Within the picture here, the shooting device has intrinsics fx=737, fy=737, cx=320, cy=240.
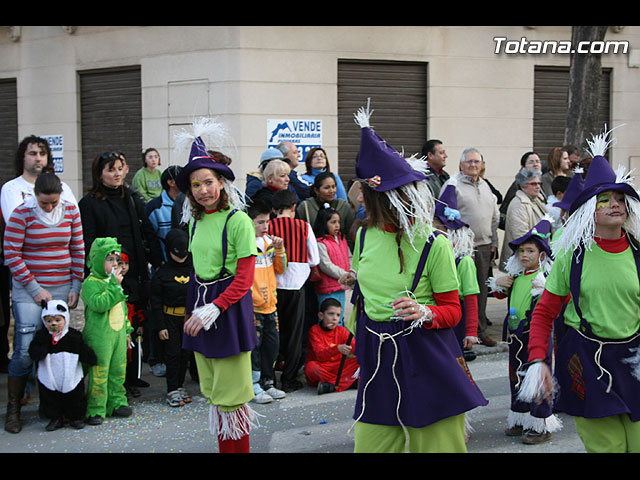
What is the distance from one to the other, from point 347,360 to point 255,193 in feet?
6.50

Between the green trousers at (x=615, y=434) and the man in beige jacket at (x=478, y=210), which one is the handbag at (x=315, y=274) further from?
the green trousers at (x=615, y=434)

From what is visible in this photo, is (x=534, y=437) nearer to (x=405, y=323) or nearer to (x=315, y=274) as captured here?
(x=405, y=323)

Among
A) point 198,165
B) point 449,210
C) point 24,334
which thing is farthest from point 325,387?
point 198,165

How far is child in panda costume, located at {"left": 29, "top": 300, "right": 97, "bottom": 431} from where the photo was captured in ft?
19.1

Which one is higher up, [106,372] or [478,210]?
[478,210]

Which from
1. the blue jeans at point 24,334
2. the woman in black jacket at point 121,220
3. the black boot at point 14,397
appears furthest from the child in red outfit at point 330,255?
the black boot at point 14,397

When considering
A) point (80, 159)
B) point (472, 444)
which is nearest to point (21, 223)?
point (472, 444)

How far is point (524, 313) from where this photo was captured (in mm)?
5625

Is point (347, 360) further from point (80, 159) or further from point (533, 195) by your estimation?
point (80, 159)

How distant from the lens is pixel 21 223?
596 cm


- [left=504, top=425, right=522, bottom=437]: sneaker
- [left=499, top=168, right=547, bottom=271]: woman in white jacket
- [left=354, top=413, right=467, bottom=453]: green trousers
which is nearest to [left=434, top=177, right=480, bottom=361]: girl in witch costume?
[left=504, top=425, right=522, bottom=437]: sneaker

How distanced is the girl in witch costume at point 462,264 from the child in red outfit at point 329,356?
150cm

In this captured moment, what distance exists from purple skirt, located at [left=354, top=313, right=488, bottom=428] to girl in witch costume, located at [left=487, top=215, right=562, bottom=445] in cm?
192

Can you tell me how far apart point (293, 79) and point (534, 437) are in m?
8.69
